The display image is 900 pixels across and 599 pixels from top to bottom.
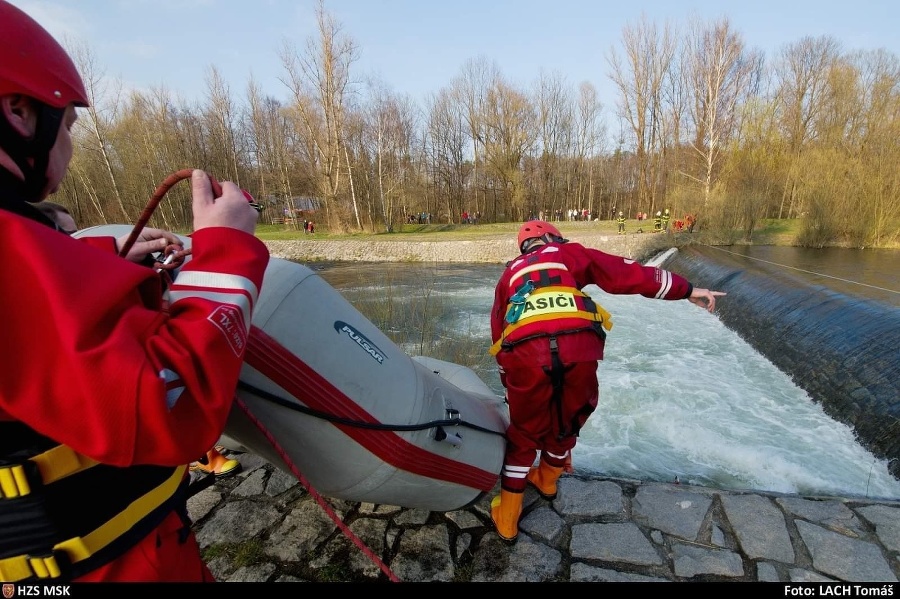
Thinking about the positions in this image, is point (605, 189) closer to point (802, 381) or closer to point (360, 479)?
point (802, 381)

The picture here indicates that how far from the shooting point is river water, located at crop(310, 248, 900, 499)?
12.3 feet

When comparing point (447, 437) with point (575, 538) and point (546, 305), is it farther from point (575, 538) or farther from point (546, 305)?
point (575, 538)

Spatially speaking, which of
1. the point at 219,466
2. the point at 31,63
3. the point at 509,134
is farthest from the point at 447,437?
the point at 509,134

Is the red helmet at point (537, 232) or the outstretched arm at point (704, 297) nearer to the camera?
the outstretched arm at point (704, 297)

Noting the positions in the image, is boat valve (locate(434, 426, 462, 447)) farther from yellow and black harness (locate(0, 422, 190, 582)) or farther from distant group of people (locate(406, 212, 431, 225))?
distant group of people (locate(406, 212, 431, 225))

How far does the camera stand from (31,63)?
85 centimetres

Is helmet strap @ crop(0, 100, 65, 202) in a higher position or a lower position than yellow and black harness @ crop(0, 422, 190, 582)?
higher

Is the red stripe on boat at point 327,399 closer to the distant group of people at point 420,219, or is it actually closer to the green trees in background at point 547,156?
the green trees in background at point 547,156

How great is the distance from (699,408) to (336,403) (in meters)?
5.08

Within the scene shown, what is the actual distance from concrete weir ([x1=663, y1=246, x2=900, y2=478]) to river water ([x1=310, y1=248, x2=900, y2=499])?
0.17 m

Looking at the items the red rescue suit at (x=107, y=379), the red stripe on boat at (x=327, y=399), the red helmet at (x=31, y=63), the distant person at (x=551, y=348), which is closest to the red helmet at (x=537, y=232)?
the distant person at (x=551, y=348)

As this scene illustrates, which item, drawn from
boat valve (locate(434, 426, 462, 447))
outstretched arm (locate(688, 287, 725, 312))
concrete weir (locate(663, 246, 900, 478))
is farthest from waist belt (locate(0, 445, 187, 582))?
concrete weir (locate(663, 246, 900, 478))

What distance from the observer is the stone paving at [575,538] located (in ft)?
7.08

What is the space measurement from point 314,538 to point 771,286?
960cm
